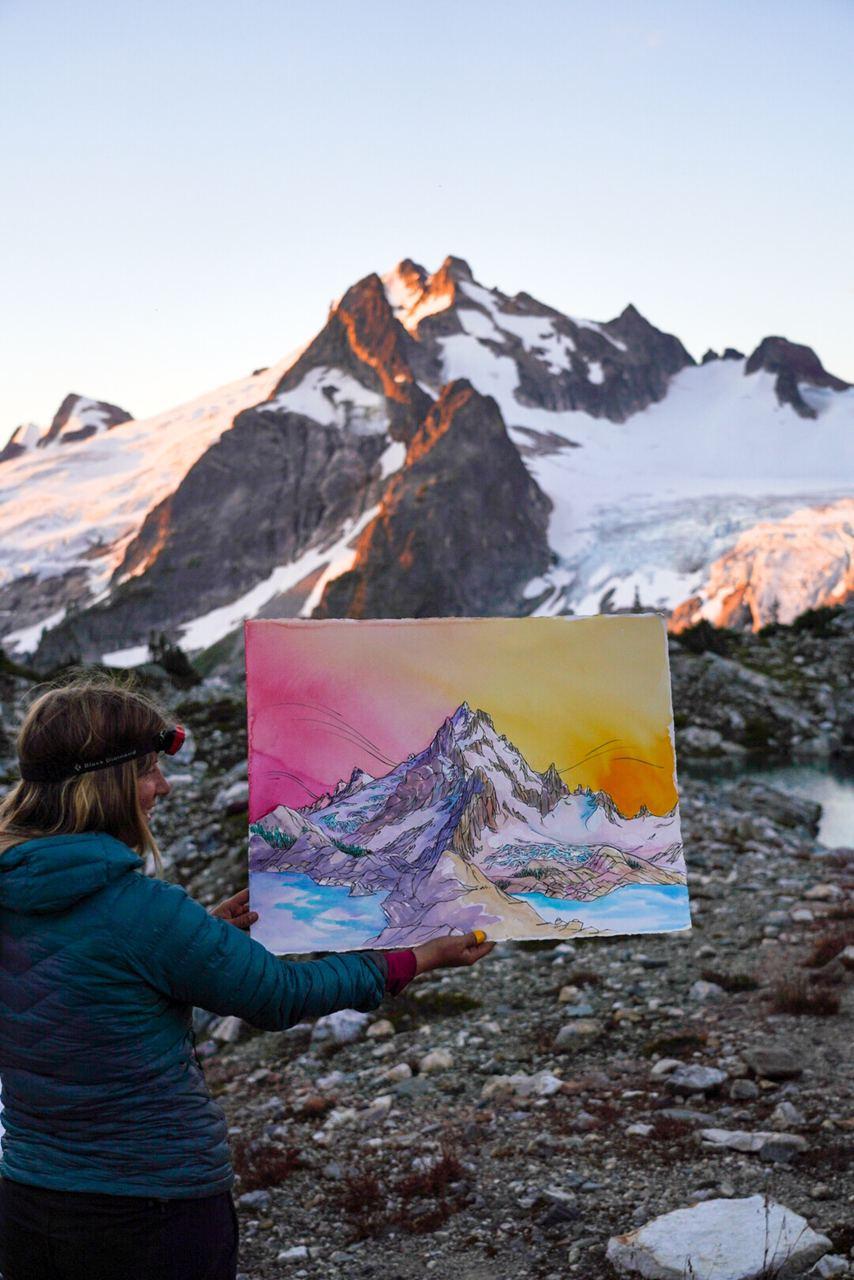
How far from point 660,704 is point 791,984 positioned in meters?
4.16

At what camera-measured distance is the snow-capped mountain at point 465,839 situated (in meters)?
4.44

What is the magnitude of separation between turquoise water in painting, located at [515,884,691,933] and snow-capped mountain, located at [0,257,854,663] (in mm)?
64552

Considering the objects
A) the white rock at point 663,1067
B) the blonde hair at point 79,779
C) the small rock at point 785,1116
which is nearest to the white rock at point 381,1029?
the white rock at point 663,1067

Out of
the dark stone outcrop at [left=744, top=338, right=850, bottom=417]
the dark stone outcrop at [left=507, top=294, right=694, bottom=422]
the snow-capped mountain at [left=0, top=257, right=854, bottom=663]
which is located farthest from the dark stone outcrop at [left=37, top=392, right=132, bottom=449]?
the dark stone outcrop at [left=744, top=338, right=850, bottom=417]

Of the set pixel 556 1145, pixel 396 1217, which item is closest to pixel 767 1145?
pixel 556 1145

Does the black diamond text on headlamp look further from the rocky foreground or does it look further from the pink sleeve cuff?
the rocky foreground

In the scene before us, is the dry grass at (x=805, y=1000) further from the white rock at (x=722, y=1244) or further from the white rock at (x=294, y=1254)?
the white rock at (x=294, y=1254)

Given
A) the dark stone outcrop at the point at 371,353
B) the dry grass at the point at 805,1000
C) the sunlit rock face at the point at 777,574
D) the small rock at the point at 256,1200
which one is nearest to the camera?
the small rock at the point at 256,1200

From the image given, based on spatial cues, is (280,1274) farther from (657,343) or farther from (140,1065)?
(657,343)

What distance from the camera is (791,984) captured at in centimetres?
787

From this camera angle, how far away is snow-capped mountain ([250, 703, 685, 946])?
4.44 meters

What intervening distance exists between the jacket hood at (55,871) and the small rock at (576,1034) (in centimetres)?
551

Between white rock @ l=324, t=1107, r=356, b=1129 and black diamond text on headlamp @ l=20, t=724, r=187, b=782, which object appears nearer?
black diamond text on headlamp @ l=20, t=724, r=187, b=782

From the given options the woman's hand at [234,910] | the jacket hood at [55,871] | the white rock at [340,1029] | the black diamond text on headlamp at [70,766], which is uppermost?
the black diamond text on headlamp at [70,766]
